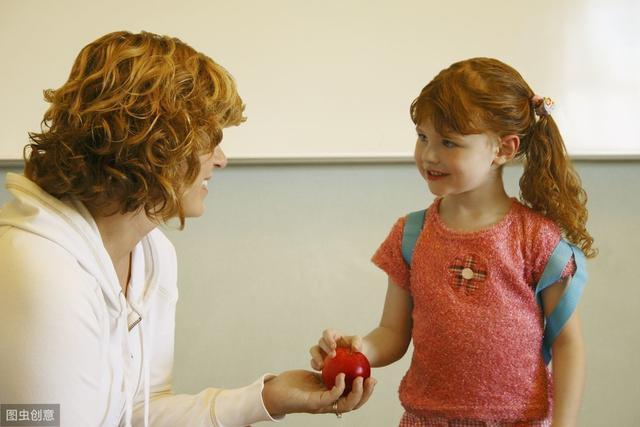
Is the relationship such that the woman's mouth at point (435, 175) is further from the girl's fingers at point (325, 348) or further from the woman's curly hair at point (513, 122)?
the girl's fingers at point (325, 348)

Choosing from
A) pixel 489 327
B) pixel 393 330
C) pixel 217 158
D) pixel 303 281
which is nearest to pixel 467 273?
pixel 489 327

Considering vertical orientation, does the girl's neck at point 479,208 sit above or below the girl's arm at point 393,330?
above

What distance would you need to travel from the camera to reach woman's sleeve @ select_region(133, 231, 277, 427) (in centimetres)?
152

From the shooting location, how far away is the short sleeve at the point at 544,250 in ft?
4.67

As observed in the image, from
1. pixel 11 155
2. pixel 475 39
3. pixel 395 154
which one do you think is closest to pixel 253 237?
pixel 395 154

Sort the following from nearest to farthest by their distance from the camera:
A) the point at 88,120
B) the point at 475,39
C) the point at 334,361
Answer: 1. the point at 88,120
2. the point at 334,361
3. the point at 475,39

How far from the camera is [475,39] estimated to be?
2398mm

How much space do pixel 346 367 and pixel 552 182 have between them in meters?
0.57

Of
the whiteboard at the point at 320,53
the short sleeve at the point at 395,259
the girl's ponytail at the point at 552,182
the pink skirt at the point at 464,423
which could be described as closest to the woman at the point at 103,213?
the pink skirt at the point at 464,423

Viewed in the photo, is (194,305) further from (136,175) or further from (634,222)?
(634,222)

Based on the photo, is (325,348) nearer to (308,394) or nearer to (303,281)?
(308,394)

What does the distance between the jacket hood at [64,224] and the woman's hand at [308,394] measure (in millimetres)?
392

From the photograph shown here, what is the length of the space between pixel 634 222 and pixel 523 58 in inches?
27.1

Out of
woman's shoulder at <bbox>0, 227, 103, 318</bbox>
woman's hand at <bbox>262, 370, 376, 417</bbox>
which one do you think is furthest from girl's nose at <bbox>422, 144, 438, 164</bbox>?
woman's shoulder at <bbox>0, 227, 103, 318</bbox>
